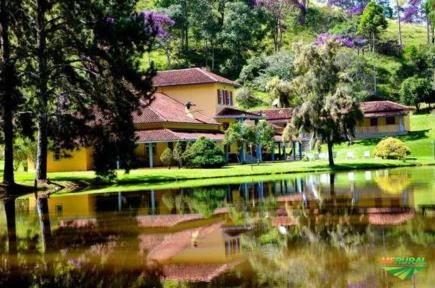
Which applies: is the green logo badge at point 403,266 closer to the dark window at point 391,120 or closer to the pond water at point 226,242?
the pond water at point 226,242

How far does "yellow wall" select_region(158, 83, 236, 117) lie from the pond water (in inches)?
1509

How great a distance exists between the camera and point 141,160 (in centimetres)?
5209

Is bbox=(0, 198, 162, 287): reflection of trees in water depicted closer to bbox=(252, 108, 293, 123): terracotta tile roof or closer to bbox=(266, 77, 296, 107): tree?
bbox=(266, 77, 296, 107): tree

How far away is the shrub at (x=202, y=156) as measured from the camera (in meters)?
47.1

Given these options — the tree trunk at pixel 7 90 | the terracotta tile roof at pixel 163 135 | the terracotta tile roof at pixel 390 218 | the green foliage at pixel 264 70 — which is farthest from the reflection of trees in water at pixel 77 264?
the green foliage at pixel 264 70

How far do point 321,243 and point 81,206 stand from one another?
1420 cm

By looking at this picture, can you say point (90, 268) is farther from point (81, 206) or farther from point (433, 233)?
point (81, 206)

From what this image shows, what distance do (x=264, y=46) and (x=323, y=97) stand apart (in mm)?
61744

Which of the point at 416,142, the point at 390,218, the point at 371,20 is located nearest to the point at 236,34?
the point at 371,20

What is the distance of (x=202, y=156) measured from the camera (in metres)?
47.3

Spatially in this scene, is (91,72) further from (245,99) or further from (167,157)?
(245,99)

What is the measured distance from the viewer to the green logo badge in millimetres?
7891

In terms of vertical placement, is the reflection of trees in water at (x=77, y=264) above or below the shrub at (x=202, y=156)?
below

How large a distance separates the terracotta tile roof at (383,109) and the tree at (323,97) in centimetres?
2606
